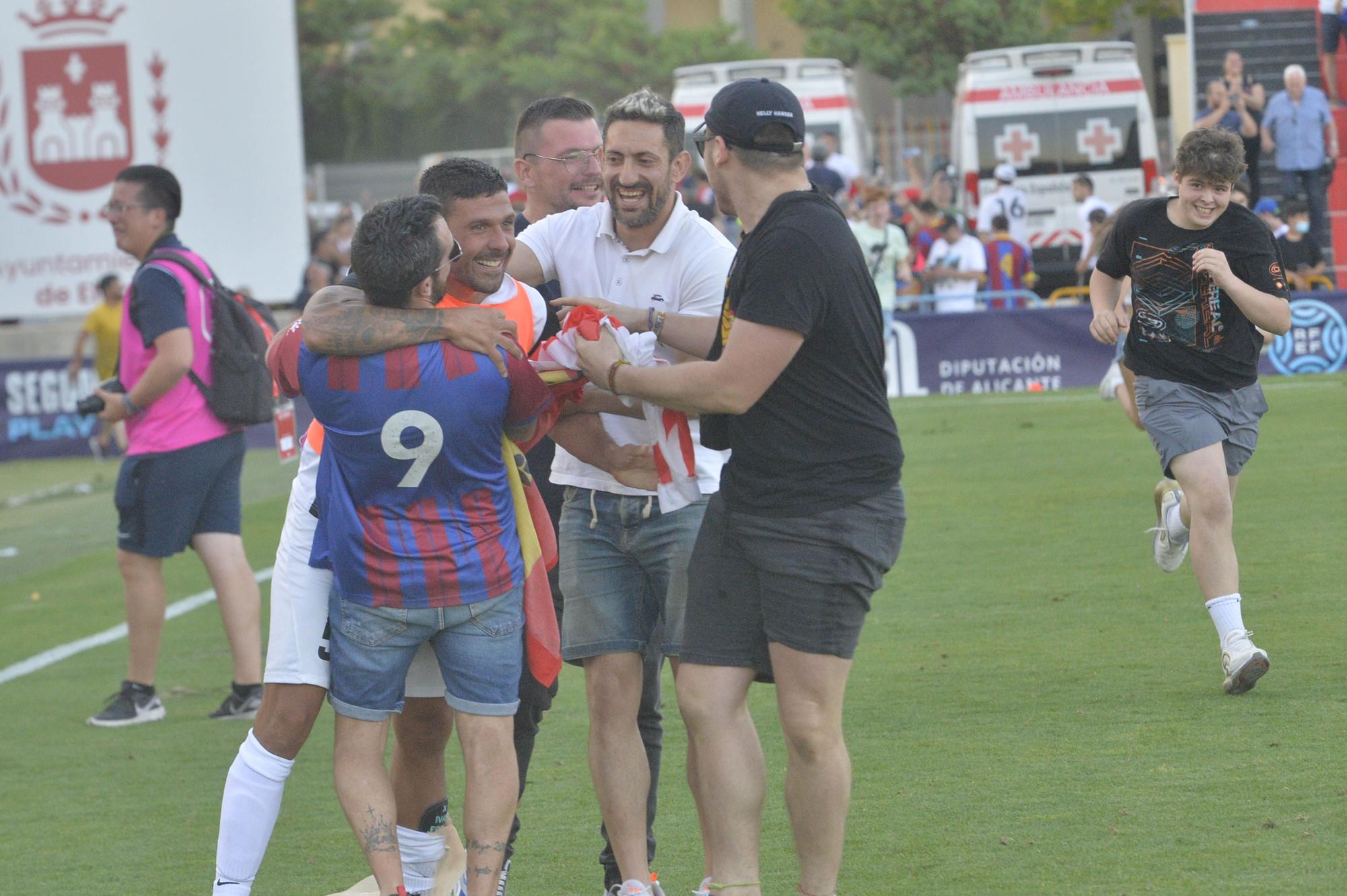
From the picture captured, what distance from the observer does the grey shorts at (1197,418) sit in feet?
21.9

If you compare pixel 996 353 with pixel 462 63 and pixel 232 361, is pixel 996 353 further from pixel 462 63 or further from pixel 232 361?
pixel 462 63

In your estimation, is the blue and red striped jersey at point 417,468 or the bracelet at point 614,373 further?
the bracelet at point 614,373

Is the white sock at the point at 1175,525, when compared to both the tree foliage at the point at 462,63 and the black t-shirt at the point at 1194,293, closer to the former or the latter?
the black t-shirt at the point at 1194,293

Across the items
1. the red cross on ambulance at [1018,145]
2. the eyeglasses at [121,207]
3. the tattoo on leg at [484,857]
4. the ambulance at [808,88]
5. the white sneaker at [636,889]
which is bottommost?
the white sneaker at [636,889]

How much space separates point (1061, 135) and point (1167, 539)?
16.9 metres

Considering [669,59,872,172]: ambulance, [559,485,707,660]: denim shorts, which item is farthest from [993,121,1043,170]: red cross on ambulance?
[559,485,707,660]: denim shorts

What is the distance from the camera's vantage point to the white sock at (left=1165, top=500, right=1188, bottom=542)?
7.47 metres

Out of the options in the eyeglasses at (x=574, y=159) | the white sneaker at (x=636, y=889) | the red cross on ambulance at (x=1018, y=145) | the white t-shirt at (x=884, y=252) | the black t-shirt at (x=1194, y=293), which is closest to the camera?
the white sneaker at (x=636, y=889)

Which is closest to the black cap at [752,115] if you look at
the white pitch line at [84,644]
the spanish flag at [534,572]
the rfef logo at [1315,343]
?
the spanish flag at [534,572]

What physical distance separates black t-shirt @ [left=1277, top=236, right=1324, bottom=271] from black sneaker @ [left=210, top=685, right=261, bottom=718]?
13.9 metres

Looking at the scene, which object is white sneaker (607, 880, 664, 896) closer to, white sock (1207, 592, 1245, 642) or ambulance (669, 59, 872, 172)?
white sock (1207, 592, 1245, 642)

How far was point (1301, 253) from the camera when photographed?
63.9 ft

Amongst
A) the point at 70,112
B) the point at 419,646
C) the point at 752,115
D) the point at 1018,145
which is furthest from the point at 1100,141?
the point at 419,646

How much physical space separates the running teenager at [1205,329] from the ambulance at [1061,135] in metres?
16.9
